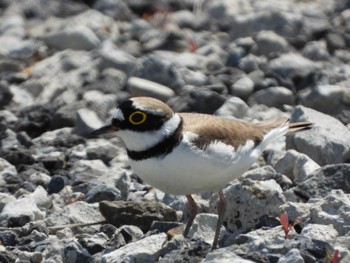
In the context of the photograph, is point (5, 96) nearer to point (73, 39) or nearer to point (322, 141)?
point (73, 39)

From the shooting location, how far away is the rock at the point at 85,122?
10305mm

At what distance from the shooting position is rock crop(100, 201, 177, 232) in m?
7.57

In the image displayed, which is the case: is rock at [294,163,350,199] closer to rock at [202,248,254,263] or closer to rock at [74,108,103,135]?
rock at [202,248,254,263]

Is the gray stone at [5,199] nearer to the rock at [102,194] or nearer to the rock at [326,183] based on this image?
the rock at [102,194]

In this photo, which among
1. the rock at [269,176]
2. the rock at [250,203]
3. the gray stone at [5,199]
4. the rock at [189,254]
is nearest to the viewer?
the rock at [189,254]

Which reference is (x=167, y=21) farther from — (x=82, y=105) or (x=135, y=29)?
(x=82, y=105)

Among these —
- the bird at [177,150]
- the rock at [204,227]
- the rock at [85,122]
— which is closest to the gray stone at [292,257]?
the bird at [177,150]

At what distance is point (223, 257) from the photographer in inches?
232

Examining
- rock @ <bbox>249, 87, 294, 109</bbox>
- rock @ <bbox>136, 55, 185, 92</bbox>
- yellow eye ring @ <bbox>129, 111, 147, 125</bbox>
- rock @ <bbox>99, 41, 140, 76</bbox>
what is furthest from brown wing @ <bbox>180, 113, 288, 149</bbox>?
rock @ <bbox>99, 41, 140, 76</bbox>

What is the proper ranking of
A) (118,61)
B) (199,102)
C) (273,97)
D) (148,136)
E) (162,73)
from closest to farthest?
(148,136), (199,102), (273,97), (162,73), (118,61)

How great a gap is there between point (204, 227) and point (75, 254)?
1271 mm

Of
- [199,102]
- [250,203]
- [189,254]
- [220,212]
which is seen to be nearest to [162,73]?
[199,102]

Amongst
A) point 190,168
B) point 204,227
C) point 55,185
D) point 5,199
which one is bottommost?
point 55,185

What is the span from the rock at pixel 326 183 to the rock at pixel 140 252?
1632 millimetres
